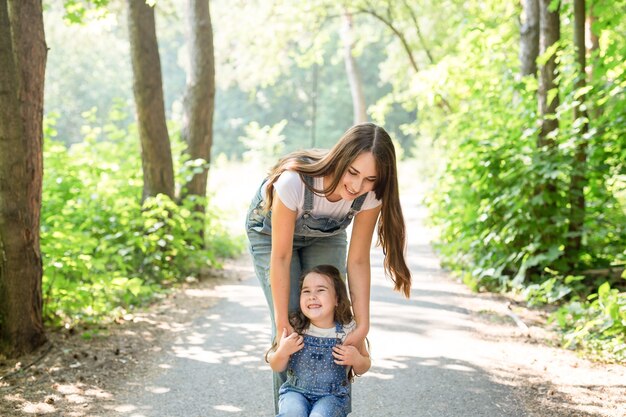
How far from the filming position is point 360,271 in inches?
151

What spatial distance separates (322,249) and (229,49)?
77.2 ft

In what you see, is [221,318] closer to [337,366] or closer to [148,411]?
[148,411]

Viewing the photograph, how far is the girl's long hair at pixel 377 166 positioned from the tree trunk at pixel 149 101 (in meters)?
6.82

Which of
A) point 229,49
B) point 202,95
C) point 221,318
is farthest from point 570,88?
point 229,49

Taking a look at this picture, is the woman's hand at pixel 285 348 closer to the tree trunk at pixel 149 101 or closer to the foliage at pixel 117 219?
the foliage at pixel 117 219

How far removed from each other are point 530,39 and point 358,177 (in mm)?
7688

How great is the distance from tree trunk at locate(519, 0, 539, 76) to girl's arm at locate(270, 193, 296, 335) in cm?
761

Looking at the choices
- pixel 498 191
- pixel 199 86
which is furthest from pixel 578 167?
pixel 199 86

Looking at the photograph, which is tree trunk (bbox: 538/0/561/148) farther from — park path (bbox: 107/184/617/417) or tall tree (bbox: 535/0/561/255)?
park path (bbox: 107/184/617/417)

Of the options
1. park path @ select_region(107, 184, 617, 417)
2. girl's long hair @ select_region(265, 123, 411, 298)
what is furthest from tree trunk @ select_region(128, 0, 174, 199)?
girl's long hair @ select_region(265, 123, 411, 298)

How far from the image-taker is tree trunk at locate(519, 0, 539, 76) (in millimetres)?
10218

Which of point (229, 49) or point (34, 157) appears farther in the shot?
point (229, 49)

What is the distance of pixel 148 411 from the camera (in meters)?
4.92

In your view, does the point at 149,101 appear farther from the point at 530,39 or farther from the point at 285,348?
the point at 285,348
